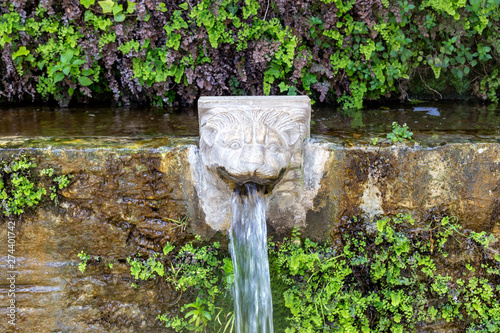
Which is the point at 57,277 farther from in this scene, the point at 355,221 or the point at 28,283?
the point at 355,221

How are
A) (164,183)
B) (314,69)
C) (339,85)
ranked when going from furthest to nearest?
(339,85), (314,69), (164,183)

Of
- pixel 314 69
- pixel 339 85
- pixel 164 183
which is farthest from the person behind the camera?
pixel 339 85

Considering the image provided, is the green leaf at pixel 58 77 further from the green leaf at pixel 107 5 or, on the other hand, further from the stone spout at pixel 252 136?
the stone spout at pixel 252 136

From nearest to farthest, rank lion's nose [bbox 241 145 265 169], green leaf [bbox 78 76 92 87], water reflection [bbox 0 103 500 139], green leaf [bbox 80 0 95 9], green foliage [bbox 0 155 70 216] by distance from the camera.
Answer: lion's nose [bbox 241 145 265 169] → green foliage [bbox 0 155 70 216] → water reflection [bbox 0 103 500 139] → green leaf [bbox 80 0 95 9] → green leaf [bbox 78 76 92 87]

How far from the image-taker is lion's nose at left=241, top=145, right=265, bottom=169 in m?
1.94

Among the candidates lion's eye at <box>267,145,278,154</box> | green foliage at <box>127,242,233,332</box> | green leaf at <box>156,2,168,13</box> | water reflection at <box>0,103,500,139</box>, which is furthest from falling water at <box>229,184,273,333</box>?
green leaf at <box>156,2,168,13</box>

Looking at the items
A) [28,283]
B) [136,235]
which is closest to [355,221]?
[136,235]

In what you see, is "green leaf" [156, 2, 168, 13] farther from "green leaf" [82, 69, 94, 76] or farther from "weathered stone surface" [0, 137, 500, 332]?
"weathered stone surface" [0, 137, 500, 332]

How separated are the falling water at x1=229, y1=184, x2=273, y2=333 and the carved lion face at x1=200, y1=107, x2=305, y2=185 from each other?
0.92 feet

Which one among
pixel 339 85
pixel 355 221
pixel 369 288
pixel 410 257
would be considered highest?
pixel 339 85

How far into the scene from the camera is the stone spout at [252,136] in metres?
1.98

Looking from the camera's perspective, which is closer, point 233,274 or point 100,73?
point 233,274

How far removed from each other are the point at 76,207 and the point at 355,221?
1599mm

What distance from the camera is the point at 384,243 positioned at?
2.39 meters
